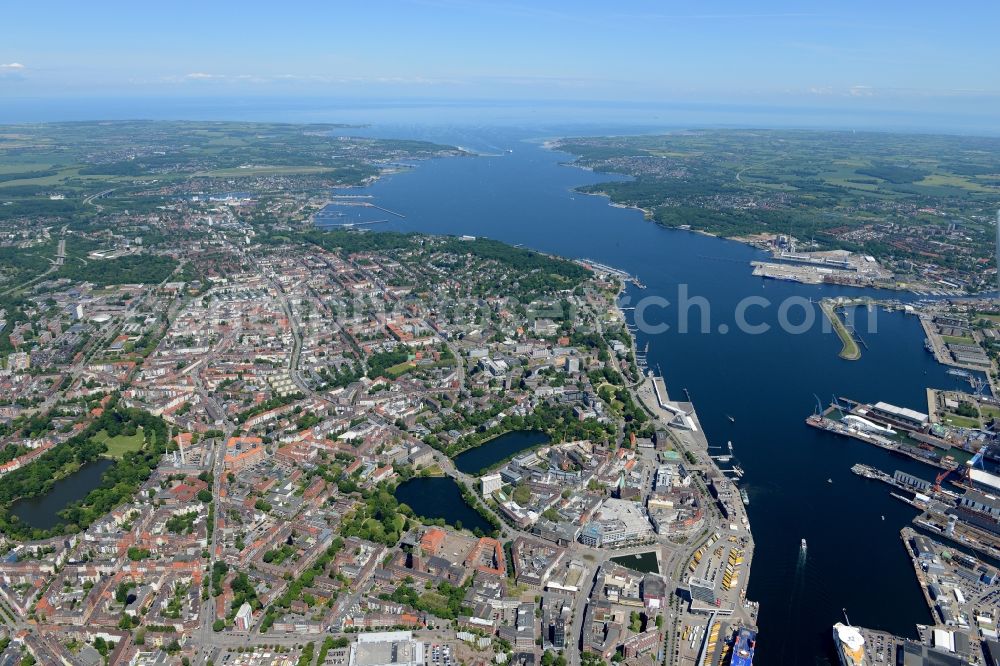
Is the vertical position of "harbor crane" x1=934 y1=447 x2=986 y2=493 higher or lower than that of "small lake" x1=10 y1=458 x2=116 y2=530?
higher

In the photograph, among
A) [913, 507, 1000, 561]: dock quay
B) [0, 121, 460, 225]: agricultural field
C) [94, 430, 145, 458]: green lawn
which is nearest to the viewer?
[913, 507, 1000, 561]: dock quay

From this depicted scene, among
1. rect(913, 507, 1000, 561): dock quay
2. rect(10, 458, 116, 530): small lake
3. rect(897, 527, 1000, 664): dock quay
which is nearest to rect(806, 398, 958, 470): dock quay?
rect(913, 507, 1000, 561): dock quay

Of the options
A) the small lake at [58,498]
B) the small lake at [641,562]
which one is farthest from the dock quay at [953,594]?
the small lake at [58,498]

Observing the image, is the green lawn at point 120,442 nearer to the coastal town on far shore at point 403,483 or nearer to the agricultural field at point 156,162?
the coastal town on far shore at point 403,483

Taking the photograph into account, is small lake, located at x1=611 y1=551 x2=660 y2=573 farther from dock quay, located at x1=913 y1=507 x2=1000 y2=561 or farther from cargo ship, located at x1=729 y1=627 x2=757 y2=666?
dock quay, located at x1=913 y1=507 x2=1000 y2=561

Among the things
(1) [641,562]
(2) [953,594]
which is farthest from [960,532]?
(1) [641,562]

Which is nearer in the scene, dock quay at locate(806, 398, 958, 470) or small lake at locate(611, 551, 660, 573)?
small lake at locate(611, 551, 660, 573)
